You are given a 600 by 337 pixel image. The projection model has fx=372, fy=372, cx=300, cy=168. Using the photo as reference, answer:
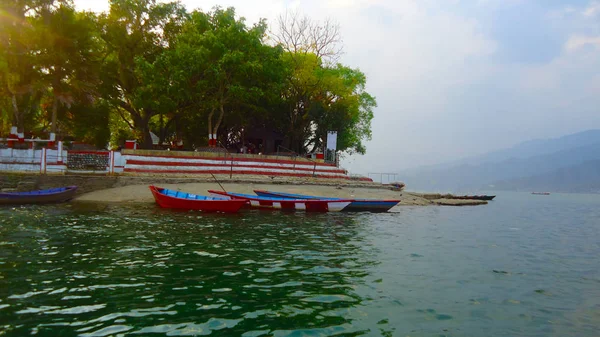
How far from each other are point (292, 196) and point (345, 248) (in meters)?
14.0

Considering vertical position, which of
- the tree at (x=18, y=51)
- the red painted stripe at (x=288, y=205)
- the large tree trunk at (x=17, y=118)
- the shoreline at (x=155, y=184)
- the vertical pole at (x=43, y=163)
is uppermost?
the tree at (x=18, y=51)

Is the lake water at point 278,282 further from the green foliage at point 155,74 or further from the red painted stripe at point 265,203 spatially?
the green foliage at point 155,74

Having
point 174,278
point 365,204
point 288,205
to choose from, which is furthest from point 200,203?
point 174,278

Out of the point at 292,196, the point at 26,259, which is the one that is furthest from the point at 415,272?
the point at 292,196

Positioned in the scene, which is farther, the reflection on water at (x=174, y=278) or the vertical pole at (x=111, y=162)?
the vertical pole at (x=111, y=162)

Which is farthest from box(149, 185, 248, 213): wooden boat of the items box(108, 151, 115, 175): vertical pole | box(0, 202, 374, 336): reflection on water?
box(108, 151, 115, 175): vertical pole

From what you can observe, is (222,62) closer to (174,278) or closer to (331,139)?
(331,139)

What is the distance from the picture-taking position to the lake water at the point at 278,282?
21.5 ft

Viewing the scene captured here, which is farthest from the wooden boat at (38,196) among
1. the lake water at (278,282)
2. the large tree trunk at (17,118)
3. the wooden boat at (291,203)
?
the large tree trunk at (17,118)

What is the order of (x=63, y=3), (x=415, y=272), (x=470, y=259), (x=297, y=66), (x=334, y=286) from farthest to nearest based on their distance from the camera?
Result: (x=297, y=66) < (x=63, y=3) < (x=470, y=259) < (x=415, y=272) < (x=334, y=286)

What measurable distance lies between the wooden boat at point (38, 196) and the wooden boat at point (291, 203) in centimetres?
929

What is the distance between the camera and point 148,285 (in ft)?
27.2

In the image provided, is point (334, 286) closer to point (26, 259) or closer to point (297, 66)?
point (26, 259)

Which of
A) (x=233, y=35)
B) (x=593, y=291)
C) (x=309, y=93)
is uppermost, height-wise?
(x=233, y=35)
